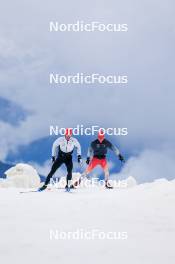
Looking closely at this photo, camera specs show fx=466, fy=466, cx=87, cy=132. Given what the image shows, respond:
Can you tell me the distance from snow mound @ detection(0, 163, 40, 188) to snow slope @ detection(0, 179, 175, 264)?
102 ft

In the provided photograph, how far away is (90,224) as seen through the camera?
440 inches

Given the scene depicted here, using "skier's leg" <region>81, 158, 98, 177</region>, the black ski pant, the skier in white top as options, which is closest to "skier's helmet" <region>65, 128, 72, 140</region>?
the skier in white top

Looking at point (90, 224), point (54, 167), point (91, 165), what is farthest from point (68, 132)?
point (90, 224)

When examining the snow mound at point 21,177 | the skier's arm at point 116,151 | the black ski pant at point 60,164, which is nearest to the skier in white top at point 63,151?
the black ski pant at point 60,164

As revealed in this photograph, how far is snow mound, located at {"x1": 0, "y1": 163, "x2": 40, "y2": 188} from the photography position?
47469 mm

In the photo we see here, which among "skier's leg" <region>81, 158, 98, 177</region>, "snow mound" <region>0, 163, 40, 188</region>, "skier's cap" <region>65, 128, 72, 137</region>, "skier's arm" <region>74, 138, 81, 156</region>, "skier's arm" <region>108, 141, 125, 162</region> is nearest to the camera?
"skier's cap" <region>65, 128, 72, 137</region>

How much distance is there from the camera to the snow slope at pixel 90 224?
8648mm

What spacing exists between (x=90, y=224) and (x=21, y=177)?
36.8 m

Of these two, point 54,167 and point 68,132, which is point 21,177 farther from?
point 68,132

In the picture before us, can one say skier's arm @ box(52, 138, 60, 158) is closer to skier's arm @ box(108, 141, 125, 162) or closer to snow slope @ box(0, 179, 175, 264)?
snow slope @ box(0, 179, 175, 264)

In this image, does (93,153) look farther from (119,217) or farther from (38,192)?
(119,217)

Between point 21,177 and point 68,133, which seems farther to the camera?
point 21,177

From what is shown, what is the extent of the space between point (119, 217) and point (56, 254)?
3627 millimetres

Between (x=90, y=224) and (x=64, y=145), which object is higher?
(x=64, y=145)
